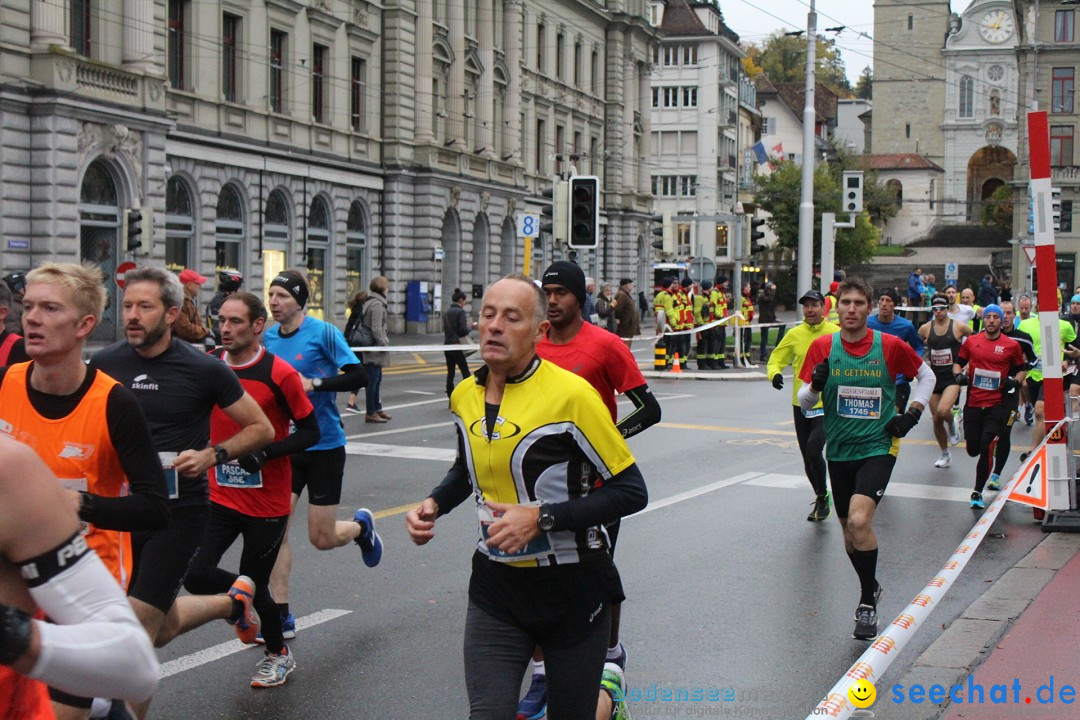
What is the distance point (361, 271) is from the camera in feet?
145

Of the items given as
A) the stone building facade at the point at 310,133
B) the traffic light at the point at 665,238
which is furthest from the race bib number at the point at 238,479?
the traffic light at the point at 665,238

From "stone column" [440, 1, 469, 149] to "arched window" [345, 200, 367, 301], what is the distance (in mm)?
6515

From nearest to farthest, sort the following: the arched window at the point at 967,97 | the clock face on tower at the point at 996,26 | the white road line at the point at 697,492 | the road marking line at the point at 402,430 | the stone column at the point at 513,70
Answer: the white road line at the point at 697,492 → the road marking line at the point at 402,430 → the stone column at the point at 513,70 → the clock face on tower at the point at 996,26 → the arched window at the point at 967,97

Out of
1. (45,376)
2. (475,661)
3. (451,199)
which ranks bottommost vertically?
(475,661)

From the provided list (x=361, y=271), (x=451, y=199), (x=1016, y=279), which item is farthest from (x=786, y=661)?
(x=1016, y=279)

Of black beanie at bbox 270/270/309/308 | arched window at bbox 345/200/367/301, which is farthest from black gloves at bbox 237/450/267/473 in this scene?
arched window at bbox 345/200/367/301

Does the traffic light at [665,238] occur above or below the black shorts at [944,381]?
above

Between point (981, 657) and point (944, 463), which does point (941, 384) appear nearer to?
point (944, 463)

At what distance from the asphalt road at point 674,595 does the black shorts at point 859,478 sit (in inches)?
27.2

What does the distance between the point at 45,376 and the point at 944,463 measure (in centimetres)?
1196

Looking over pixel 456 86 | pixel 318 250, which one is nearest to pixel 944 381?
pixel 318 250

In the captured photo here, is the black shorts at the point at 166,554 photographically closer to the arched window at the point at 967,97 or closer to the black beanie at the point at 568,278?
the black beanie at the point at 568,278

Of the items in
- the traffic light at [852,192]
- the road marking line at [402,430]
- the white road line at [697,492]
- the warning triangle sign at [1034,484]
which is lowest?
the white road line at [697,492]

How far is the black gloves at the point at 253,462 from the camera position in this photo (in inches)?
234
